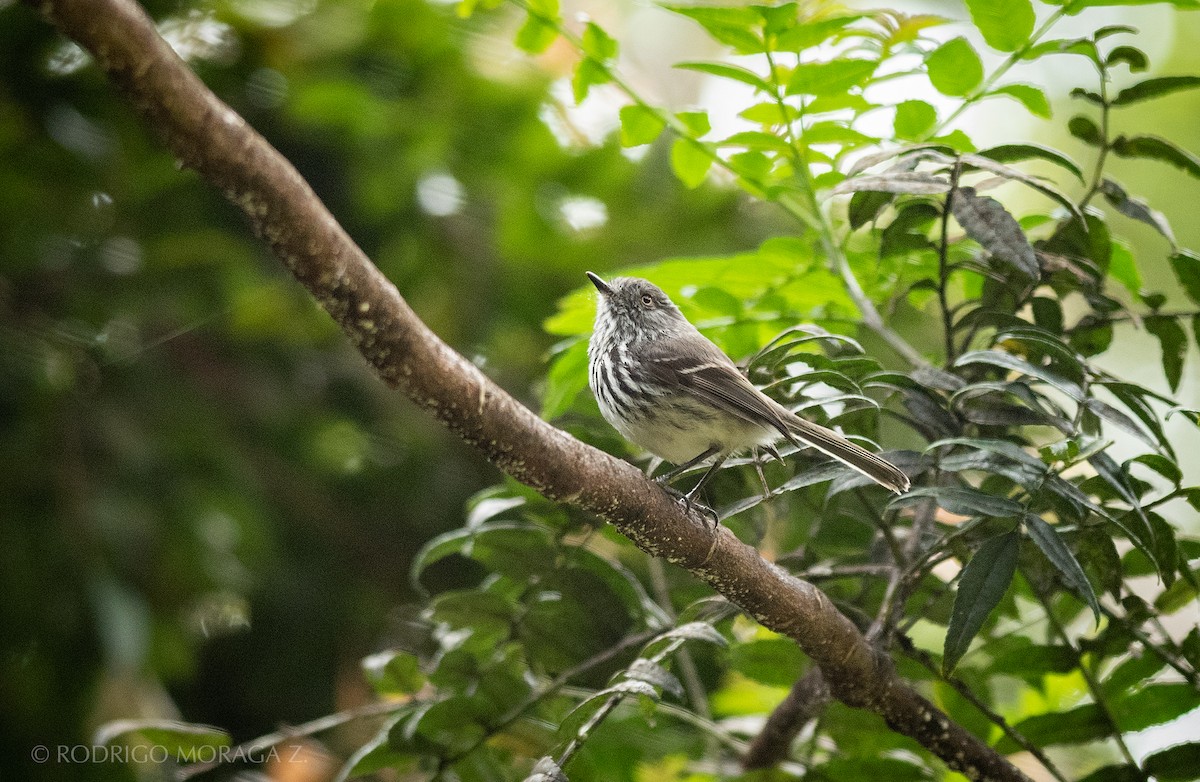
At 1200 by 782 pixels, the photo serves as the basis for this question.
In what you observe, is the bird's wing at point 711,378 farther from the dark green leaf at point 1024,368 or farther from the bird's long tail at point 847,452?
the dark green leaf at point 1024,368

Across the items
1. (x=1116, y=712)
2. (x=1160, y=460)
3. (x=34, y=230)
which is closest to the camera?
(x=1160, y=460)

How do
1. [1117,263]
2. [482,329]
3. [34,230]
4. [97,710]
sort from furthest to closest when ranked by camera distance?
[482,329] < [34,230] < [97,710] < [1117,263]

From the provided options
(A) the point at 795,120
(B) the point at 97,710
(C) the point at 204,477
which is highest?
(A) the point at 795,120

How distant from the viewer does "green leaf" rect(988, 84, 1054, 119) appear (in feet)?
5.39

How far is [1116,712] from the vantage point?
1.68m

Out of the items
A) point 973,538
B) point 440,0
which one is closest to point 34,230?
point 440,0

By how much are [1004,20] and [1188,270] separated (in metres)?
0.52

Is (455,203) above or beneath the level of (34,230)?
above

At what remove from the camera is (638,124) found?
1776mm

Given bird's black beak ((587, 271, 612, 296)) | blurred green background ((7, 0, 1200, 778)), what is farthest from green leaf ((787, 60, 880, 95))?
blurred green background ((7, 0, 1200, 778))

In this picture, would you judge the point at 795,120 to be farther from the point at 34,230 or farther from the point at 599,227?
the point at 34,230

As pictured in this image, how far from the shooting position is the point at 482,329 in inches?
131

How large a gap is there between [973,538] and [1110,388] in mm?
300

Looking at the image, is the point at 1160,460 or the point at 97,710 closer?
the point at 1160,460
